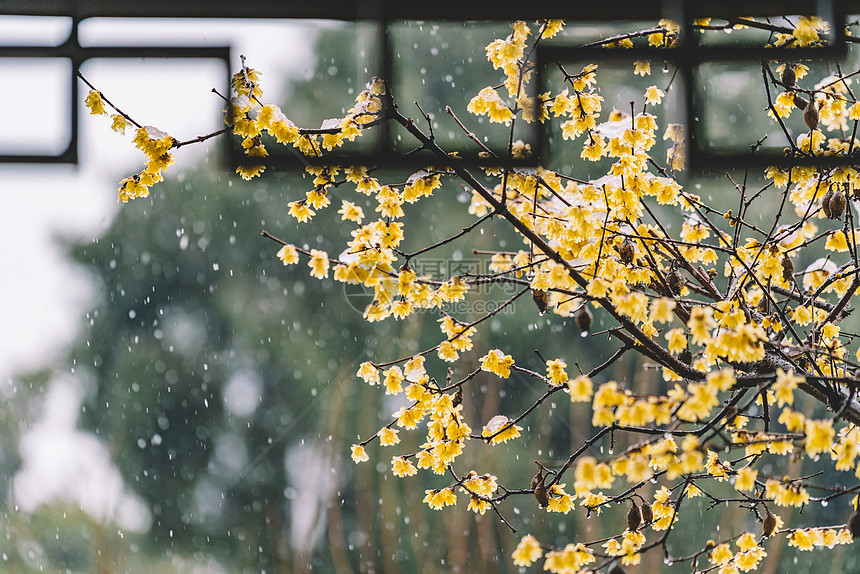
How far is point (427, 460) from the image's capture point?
3.91 ft

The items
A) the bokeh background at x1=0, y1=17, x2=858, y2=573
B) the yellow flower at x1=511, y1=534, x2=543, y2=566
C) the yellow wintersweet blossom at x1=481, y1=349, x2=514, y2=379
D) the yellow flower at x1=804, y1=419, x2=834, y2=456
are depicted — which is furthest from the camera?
the bokeh background at x1=0, y1=17, x2=858, y2=573

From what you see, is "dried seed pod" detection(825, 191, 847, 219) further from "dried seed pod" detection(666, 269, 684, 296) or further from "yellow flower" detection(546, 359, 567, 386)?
"yellow flower" detection(546, 359, 567, 386)

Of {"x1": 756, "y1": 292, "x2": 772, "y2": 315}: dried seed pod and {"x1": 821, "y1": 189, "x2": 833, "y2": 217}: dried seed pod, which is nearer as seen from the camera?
{"x1": 821, "y1": 189, "x2": 833, "y2": 217}: dried seed pod

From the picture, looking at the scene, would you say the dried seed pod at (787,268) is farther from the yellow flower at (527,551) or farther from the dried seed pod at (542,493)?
the yellow flower at (527,551)

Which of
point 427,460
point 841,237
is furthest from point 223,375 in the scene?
→ point 841,237

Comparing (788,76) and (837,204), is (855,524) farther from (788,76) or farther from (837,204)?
(788,76)

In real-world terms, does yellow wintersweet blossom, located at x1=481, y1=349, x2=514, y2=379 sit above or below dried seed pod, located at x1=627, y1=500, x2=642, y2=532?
above

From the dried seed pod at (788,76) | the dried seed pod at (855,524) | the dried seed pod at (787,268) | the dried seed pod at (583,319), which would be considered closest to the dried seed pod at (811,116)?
the dried seed pod at (788,76)

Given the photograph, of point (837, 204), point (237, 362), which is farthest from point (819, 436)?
point (237, 362)

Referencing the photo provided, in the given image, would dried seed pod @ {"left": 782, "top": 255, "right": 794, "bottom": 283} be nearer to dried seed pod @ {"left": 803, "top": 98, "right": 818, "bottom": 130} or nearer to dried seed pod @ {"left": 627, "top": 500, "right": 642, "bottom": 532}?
dried seed pod @ {"left": 803, "top": 98, "right": 818, "bottom": 130}

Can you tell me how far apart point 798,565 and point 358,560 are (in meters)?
2.54

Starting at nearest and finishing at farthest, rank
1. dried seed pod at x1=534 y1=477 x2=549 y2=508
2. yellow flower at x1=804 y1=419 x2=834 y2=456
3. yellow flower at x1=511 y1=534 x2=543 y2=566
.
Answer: yellow flower at x1=804 y1=419 x2=834 y2=456 → yellow flower at x1=511 y1=534 x2=543 y2=566 → dried seed pod at x1=534 y1=477 x2=549 y2=508

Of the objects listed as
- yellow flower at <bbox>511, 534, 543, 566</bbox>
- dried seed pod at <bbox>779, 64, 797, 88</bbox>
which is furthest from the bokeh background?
yellow flower at <bbox>511, 534, 543, 566</bbox>

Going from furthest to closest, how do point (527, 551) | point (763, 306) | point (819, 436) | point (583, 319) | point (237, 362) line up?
point (237, 362) < point (763, 306) < point (583, 319) < point (527, 551) < point (819, 436)
